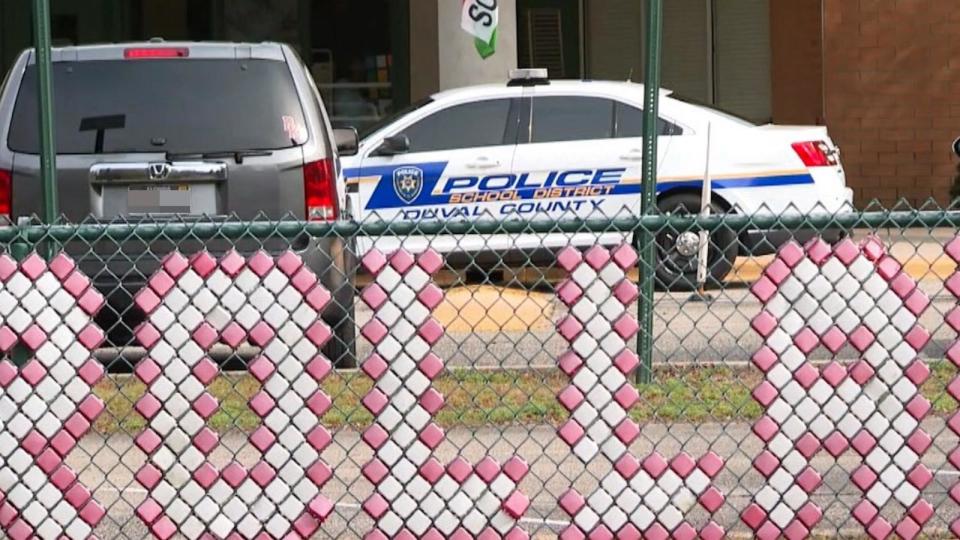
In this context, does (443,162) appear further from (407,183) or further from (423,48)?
(423,48)

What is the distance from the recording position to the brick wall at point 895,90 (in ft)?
68.8

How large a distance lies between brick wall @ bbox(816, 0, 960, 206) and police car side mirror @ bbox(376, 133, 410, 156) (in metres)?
7.08

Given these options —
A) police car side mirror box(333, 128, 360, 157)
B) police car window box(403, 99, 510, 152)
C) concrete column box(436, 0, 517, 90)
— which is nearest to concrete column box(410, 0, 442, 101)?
concrete column box(436, 0, 517, 90)

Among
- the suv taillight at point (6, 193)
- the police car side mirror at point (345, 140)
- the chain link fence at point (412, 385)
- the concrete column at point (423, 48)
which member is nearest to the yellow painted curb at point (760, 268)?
the police car side mirror at point (345, 140)

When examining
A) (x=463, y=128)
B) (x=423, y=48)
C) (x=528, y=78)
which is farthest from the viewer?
(x=423, y=48)

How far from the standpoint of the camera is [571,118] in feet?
51.8

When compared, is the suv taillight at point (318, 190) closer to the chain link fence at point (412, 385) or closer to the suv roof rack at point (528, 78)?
the chain link fence at point (412, 385)

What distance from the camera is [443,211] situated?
15.6 m

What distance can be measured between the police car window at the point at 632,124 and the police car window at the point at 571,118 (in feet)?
0.23

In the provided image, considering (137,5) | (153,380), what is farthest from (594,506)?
(137,5)

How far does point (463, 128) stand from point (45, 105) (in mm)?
6388

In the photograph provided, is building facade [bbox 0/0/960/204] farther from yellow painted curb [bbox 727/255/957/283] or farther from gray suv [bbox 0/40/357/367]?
gray suv [bbox 0/40/357/367]

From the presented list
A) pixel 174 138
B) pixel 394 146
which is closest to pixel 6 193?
pixel 174 138

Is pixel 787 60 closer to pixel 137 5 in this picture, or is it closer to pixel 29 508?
pixel 137 5
